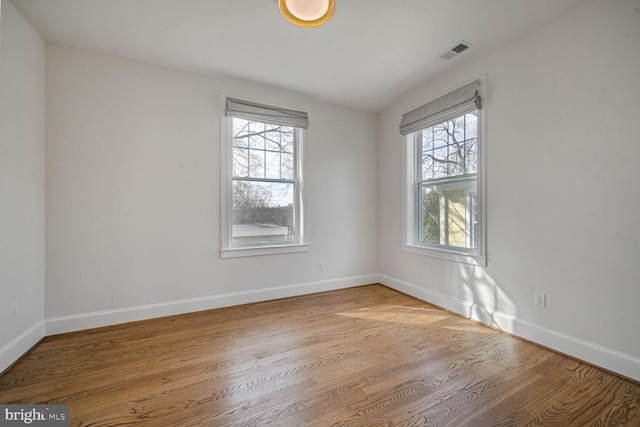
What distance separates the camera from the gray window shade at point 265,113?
10.3 ft

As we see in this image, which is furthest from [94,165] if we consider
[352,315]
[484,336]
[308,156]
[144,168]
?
[484,336]

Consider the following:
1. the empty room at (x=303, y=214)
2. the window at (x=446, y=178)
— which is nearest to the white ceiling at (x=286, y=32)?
the empty room at (x=303, y=214)

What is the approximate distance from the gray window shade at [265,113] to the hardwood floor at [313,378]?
2.31m

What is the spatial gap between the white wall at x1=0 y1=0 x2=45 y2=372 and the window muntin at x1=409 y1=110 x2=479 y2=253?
3868 mm

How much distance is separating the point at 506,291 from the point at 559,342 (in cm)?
51

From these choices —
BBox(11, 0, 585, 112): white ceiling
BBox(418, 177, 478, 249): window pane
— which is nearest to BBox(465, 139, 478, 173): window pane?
BBox(418, 177, 478, 249): window pane

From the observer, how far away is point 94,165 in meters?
2.60

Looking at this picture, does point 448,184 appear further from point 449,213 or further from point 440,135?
point 440,135

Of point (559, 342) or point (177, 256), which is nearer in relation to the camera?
point (559, 342)

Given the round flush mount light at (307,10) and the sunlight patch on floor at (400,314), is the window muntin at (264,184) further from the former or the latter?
the round flush mount light at (307,10)

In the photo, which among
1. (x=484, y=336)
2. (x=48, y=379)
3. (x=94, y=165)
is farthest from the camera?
(x=94, y=165)

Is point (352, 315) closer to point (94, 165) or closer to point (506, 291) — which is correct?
point (506, 291)

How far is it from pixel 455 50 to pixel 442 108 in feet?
1.94

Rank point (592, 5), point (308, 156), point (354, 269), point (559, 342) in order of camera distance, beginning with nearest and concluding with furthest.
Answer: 1. point (592, 5)
2. point (559, 342)
3. point (308, 156)
4. point (354, 269)
